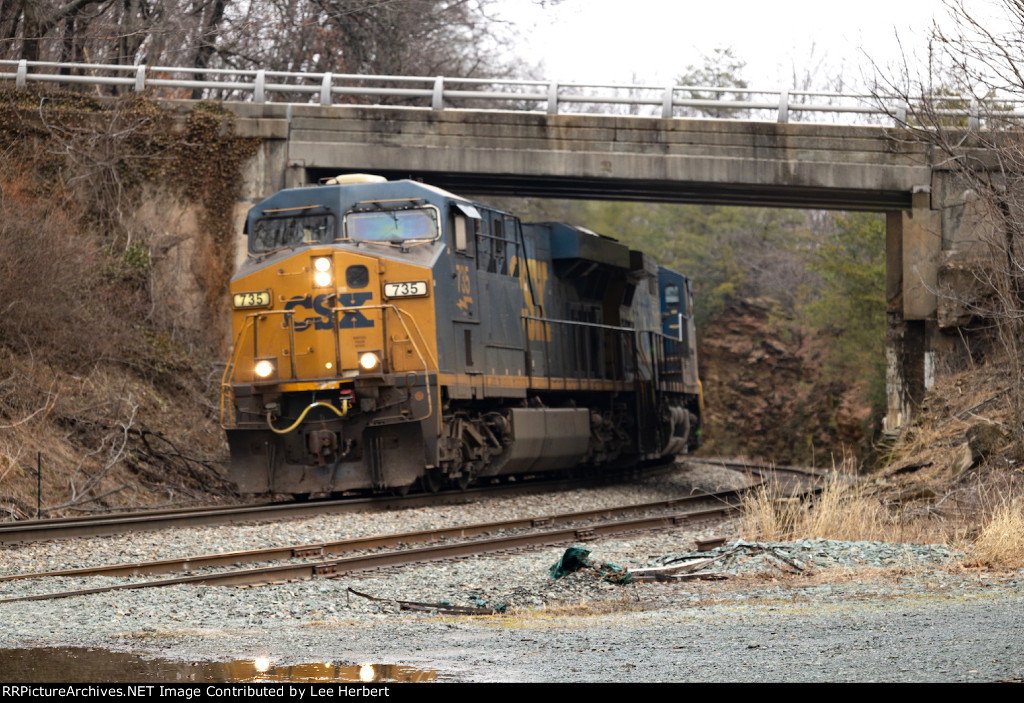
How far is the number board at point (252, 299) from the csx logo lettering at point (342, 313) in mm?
452

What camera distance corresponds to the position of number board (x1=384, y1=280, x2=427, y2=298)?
47.1ft

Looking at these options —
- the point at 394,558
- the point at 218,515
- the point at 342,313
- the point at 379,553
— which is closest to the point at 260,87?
the point at 342,313

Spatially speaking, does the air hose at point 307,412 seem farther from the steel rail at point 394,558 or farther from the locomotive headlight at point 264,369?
the steel rail at point 394,558

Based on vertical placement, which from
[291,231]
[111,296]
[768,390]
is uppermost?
[291,231]

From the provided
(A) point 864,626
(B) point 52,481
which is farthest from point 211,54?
(A) point 864,626

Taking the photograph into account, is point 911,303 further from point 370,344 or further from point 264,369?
point 264,369

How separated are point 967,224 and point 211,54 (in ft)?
56.7

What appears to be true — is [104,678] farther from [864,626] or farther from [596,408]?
[596,408]

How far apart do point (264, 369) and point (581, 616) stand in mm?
7929

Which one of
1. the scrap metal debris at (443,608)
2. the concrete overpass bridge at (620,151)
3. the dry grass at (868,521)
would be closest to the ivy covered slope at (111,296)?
the concrete overpass bridge at (620,151)

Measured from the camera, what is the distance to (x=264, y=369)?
48.3 ft

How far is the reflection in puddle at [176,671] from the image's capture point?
16.5 feet

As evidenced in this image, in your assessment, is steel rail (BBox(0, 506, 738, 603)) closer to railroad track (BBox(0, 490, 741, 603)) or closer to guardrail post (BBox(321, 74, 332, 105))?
railroad track (BBox(0, 490, 741, 603))

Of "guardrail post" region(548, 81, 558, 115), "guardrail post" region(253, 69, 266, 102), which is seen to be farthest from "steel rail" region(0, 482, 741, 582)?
"guardrail post" region(253, 69, 266, 102)
